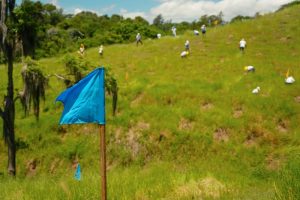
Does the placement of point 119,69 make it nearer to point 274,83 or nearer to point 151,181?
point 274,83

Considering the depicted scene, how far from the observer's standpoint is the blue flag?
997cm

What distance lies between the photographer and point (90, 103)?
998 centimetres

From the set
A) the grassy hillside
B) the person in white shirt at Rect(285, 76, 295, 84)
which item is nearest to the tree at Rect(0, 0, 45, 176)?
the grassy hillside

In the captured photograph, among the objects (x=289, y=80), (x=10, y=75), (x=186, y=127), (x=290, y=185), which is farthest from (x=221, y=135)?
(x=290, y=185)

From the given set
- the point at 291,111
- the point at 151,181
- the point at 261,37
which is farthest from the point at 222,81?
the point at 151,181

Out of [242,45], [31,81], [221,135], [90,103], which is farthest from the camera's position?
[242,45]

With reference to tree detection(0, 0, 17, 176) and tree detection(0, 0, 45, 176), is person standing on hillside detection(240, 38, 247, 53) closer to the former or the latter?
tree detection(0, 0, 45, 176)

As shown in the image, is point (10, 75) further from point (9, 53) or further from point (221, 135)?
point (221, 135)

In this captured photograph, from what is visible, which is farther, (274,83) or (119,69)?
(119,69)

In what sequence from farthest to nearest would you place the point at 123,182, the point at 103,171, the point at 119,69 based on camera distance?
1. the point at 119,69
2. the point at 123,182
3. the point at 103,171

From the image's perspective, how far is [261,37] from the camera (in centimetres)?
4472

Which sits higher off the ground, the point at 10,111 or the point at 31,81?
the point at 31,81

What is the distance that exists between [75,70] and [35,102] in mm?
2438

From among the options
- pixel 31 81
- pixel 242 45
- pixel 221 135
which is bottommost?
pixel 221 135
